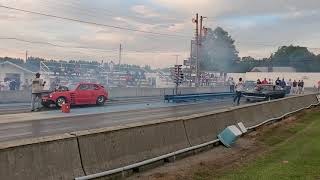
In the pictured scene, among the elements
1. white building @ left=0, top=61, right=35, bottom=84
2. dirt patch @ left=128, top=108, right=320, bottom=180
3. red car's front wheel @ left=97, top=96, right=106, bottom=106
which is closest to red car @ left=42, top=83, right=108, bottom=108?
red car's front wheel @ left=97, top=96, right=106, bottom=106

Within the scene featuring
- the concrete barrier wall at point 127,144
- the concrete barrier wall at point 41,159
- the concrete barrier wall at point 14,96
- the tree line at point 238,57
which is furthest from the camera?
the tree line at point 238,57

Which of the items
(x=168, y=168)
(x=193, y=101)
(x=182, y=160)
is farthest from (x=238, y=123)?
(x=193, y=101)

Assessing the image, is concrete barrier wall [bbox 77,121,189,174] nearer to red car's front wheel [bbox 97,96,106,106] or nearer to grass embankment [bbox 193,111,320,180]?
grass embankment [bbox 193,111,320,180]

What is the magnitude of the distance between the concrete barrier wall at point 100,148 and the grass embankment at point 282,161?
1.36 metres

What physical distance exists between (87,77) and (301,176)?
41.2m

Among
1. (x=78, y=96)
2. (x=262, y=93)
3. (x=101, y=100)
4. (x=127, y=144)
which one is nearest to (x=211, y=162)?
(x=127, y=144)

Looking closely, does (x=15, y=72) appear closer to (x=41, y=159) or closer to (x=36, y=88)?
(x=36, y=88)

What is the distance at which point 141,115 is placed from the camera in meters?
23.2

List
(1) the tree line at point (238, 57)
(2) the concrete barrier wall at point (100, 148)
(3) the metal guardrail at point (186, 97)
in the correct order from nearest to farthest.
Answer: (2) the concrete barrier wall at point (100, 148) < (3) the metal guardrail at point (186, 97) < (1) the tree line at point (238, 57)

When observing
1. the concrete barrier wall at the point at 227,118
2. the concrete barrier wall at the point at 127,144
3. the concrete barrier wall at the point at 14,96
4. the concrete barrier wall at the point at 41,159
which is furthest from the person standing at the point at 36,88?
the concrete barrier wall at the point at 41,159

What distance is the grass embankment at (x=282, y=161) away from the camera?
8.85 m

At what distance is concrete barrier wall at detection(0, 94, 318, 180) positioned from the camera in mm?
6707

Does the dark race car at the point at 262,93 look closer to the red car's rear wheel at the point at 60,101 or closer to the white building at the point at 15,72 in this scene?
the red car's rear wheel at the point at 60,101

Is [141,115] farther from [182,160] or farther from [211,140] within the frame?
[182,160]
